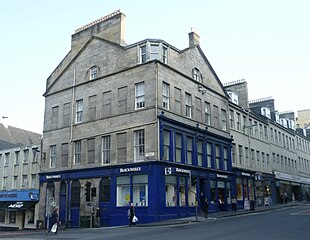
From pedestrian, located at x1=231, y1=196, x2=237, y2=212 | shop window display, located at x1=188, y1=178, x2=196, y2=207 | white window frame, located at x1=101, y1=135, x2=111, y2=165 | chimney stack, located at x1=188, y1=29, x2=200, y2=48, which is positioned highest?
chimney stack, located at x1=188, y1=29, x2=200, y2=48

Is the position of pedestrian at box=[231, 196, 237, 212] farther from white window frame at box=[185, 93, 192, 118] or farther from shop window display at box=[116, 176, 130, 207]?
shop window display at box=[116, 176, 130, 207]

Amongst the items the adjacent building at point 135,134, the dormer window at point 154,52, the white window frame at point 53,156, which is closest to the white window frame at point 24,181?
the adjacent building at point 135,134

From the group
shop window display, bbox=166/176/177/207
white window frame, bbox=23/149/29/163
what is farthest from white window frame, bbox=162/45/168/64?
white window frame, bbox=23/149/29/163

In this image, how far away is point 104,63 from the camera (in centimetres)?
3369

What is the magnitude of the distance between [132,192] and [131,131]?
486 centimetres

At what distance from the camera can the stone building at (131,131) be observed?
94.1 ft

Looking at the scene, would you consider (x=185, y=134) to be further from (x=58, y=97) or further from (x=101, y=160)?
(x=58, y=97)

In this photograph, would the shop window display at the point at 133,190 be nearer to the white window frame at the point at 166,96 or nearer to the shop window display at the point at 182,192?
the shop window display at the point at 182,192

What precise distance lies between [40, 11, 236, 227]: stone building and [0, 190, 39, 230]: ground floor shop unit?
2.77m

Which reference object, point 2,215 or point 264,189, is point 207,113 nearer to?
point 264,189

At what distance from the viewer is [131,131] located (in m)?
29.8

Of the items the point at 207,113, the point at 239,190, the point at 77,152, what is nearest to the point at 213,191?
the point at 239,190

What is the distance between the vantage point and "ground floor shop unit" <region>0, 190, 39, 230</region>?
3831 centimetres

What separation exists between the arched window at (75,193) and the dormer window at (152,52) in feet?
41.1
